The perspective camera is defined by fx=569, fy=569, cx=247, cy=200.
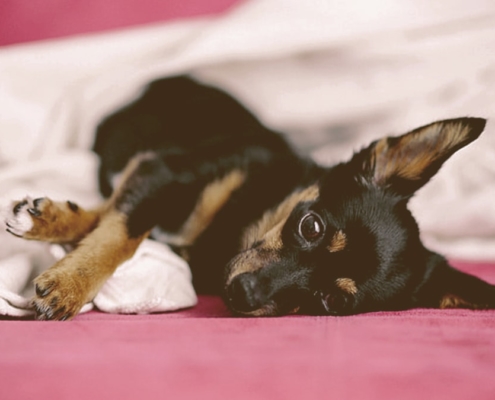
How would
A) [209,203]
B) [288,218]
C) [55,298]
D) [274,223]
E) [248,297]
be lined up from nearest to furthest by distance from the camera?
[55,298] → [248,297] → [288,218] → [274,223] → [209,203]

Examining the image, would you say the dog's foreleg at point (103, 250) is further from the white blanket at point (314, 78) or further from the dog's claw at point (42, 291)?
the white blanket at point (314, 78)

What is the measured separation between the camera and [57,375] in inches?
33.3

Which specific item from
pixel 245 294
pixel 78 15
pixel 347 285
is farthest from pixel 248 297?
pixel 78 15

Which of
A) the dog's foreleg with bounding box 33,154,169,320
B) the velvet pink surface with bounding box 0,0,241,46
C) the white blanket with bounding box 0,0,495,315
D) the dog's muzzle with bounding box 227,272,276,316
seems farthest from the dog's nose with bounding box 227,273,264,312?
the velvet pink surface with bounding box 0,0,241,46

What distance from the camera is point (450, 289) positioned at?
1.51 metres

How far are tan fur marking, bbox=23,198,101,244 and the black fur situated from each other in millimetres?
131

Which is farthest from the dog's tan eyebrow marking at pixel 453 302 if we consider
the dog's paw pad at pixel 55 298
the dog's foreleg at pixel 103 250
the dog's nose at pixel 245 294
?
the dog's paw pad at pixel 55 298

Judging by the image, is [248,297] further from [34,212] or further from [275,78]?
[275,78]

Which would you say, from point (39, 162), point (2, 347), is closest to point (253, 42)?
point (39, 162)

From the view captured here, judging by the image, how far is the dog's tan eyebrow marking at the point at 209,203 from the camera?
6.04ft

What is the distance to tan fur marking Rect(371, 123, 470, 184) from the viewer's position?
143 cm

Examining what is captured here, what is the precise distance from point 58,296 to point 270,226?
0.70 m

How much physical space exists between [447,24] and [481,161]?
57 centimetres

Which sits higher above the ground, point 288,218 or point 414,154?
point 414,154
